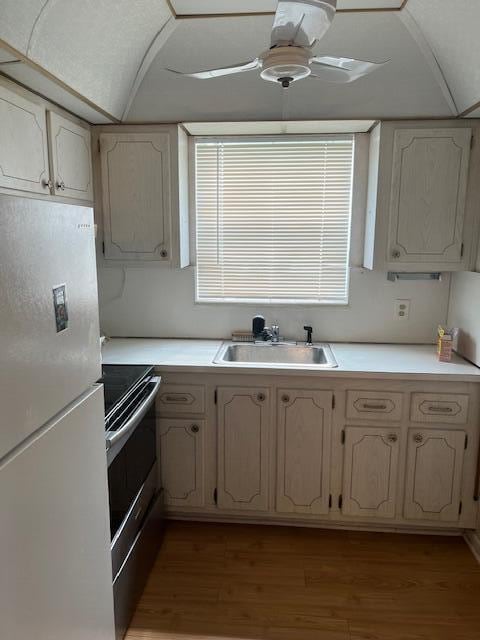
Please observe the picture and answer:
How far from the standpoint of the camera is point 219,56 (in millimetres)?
2109

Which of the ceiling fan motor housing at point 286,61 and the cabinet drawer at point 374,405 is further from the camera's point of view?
the cabinet drawer at point 374,405

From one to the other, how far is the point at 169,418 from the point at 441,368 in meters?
1.41

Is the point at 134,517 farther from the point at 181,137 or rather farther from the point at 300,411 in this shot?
the point at 181,137

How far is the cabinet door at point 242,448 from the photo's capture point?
2.25 m

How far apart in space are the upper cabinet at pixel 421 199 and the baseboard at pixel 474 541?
4.47 feet

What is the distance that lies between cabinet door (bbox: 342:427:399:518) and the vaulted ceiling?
5.33 feet

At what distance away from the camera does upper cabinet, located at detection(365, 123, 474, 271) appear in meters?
2.23

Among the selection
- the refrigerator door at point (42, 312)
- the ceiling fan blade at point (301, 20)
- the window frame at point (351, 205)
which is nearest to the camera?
the refrigerator door at point (42, 312)

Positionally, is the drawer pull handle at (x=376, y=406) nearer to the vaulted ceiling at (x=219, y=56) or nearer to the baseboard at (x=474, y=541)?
the baseboard at (x=474, y=541)

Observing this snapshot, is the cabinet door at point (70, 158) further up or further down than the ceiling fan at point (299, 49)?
further down

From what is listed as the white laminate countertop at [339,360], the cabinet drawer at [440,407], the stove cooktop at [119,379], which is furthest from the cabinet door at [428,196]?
the stove cooktop at [119,379]

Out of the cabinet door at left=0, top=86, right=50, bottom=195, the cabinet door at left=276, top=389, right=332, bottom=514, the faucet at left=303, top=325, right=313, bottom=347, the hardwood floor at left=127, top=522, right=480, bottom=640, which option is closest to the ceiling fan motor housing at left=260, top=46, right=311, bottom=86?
the cabinet door at left=0, top=86, right=50, bottom=195

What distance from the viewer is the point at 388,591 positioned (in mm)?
1983

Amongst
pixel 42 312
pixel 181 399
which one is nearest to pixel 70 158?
pixel 181 399
